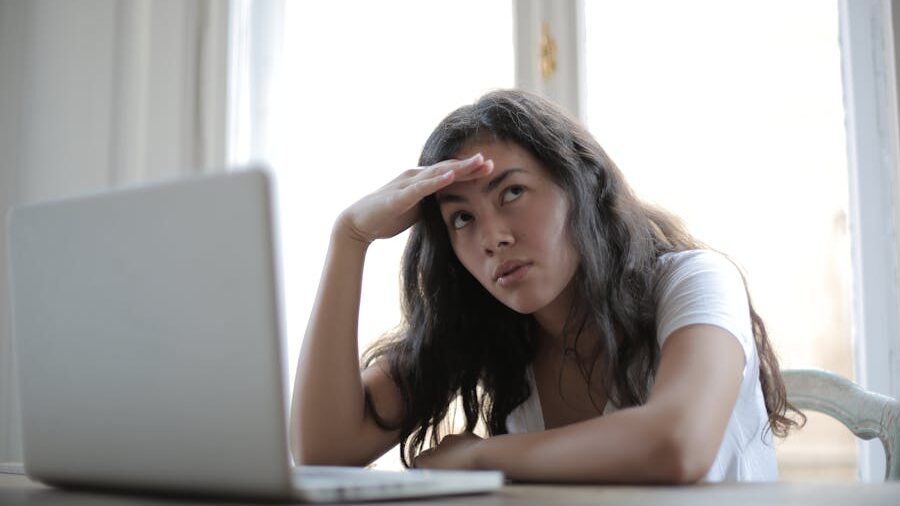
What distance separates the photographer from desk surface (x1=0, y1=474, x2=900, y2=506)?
67cm

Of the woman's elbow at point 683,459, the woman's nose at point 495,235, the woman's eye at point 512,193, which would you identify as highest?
Answer: the woman's eye at point 512,193

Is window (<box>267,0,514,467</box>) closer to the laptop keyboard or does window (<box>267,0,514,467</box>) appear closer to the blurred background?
the blurred background

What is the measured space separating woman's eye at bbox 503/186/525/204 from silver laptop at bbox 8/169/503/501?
614 mm

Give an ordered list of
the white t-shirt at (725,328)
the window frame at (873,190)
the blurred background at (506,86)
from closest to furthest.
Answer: the white t-shirt at (725,328) < the window frame at (873,190) < the blurred background at (506,86)

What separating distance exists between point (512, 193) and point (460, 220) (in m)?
0.09

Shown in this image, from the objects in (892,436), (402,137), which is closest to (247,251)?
(892,436)

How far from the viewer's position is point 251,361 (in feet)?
2.08

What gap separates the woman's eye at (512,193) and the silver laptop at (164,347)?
61 centimetres

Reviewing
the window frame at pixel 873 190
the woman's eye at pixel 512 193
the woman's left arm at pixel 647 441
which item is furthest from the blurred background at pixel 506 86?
the woman's left arm at pixel 647 441

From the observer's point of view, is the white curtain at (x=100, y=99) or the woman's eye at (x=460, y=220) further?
the white curtain at (x=100, y=99)

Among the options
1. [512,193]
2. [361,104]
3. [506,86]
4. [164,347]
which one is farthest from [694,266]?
[361,104]

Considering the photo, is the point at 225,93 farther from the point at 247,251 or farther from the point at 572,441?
the point at 247,251

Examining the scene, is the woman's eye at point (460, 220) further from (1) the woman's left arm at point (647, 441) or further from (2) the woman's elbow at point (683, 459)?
(2) the woman's elbow at point (683, 459)

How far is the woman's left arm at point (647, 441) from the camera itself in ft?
3.05
